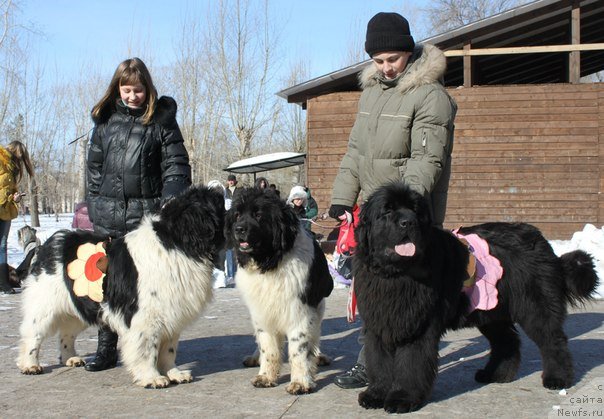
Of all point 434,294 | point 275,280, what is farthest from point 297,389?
point 434,294

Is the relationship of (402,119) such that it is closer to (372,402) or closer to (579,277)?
(579,277)

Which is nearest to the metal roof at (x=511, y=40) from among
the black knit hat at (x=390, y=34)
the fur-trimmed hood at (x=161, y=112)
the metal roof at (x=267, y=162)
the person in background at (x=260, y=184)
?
the metal roof at (x=267, y=162)

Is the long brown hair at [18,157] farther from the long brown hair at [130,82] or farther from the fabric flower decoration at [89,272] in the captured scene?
the fabric flower decoration at [89,272]

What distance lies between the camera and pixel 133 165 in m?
4.80

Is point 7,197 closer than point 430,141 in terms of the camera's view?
No

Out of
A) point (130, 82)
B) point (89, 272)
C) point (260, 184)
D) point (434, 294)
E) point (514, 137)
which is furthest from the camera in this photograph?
point (514, 137)

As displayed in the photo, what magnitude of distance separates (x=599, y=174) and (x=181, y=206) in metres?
14.3

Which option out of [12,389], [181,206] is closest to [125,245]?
[181,206]

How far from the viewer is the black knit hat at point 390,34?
412 centimetres

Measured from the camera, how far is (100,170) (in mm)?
5012

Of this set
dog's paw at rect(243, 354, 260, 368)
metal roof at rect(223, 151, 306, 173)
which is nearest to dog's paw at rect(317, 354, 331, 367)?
dog's paw at rect(243, 354, 260, 368)

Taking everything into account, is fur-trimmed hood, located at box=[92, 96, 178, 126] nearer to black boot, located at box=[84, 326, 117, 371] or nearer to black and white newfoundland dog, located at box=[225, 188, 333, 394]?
black and white newfoundland dog, located at box=[225, 188, 333, 394]

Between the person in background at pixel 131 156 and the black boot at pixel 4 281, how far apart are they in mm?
4802

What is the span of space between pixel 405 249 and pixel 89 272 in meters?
2.32
